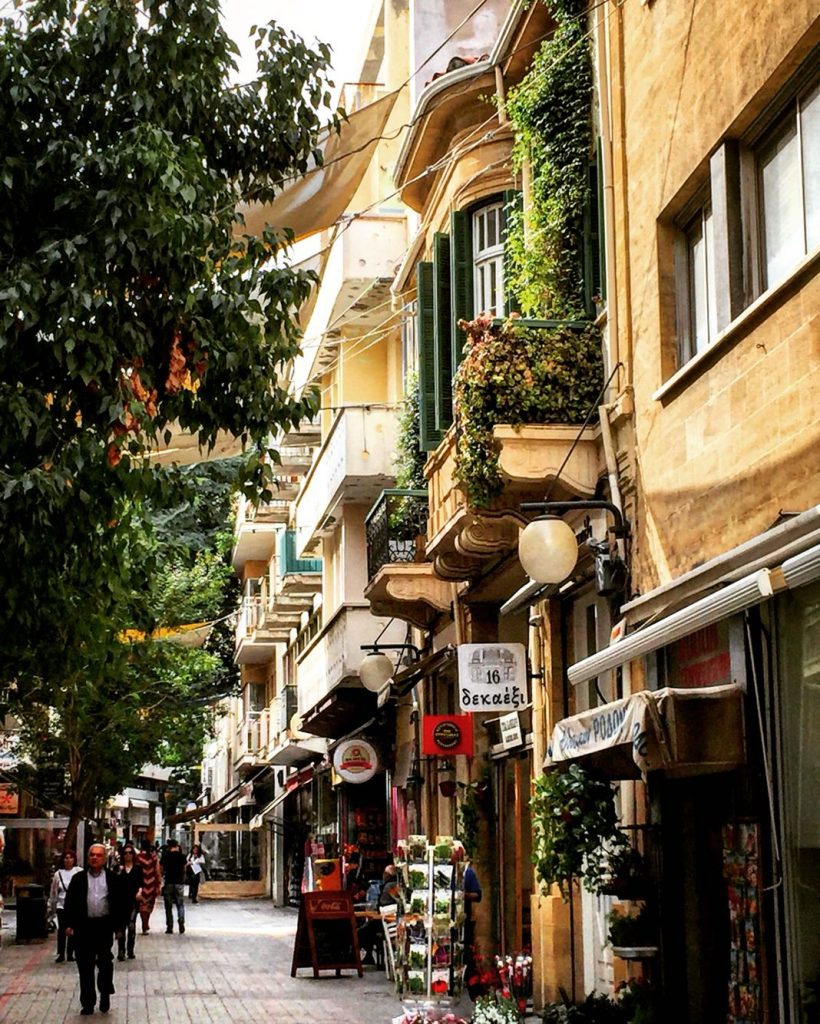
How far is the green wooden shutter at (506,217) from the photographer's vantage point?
18.0m

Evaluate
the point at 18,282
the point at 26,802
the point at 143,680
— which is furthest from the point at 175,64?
the point at 26,802

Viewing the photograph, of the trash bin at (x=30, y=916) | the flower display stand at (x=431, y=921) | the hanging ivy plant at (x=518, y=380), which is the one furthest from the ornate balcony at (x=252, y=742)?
the hanging ivy plant at (x=518, y=380)

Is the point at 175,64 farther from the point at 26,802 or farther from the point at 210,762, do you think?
the point at 210,762

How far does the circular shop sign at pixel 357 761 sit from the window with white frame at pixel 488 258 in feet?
40.6

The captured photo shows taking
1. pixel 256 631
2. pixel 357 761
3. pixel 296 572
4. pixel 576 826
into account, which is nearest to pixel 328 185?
pixel 576 826

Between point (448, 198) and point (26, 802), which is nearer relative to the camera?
point (448, 198)

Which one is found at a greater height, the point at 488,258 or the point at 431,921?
the point at 488,258

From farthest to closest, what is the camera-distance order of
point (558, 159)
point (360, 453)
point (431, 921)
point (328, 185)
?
point (360, 453), point (328, 185), point (431, 921), point (558, 159)

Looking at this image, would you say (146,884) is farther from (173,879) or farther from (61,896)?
(61,896)

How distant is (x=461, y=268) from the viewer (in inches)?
778

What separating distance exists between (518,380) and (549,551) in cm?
236

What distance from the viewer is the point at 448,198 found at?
68.8 feet

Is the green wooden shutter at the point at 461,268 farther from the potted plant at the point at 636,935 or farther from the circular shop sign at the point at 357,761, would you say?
the circular shop sign at the point at 357,761

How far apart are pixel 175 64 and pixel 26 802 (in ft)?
168
